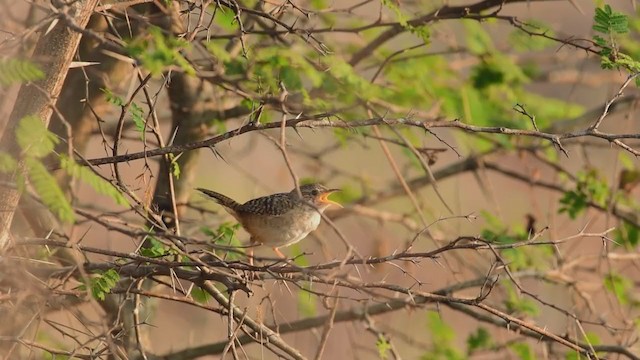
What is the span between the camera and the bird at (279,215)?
5.64 meters

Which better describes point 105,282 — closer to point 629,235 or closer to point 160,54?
point 160,54

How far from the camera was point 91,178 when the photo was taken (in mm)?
3256

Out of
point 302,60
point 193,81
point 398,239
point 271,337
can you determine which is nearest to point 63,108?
point 193,81

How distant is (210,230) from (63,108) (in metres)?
1.01

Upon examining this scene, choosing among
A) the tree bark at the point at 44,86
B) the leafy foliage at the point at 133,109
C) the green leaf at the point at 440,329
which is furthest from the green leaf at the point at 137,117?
the green leaf at the point at 440,329

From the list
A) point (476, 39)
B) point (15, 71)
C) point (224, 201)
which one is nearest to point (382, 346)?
point (224, 201)

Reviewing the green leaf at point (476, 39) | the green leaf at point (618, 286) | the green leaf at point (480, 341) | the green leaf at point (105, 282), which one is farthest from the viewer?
the green leaf at point (476, 39)

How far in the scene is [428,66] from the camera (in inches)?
265

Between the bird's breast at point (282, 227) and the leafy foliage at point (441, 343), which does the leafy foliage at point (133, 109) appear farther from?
the leafy foliage at point (441, 343)

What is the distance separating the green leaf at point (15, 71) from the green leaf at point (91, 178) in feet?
0.91

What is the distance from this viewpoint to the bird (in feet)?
18.5

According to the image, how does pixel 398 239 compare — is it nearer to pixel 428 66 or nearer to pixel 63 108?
pixel 428 66

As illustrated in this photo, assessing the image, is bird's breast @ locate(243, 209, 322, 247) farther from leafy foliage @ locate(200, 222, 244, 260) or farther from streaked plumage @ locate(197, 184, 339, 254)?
leafy foliage @ locate(200, 222, 244, 260)

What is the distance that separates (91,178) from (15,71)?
419mm
